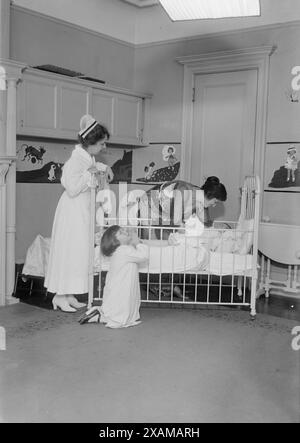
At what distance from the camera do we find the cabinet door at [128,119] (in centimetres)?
268

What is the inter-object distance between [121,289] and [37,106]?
1019 mm

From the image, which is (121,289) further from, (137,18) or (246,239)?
(137,18)

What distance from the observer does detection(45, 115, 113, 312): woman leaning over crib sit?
245 centimetres

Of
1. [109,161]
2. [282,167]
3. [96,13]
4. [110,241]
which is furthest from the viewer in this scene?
[282,167]

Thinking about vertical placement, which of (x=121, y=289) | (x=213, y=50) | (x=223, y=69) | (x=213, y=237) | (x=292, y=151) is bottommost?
(x=121, y=289)

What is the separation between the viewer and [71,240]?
2508 millimetres

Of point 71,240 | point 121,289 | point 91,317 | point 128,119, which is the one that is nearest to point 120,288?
point 121,289

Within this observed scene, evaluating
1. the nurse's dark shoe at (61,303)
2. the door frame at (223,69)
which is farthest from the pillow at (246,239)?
the nurse's dark shoe at (61,303)

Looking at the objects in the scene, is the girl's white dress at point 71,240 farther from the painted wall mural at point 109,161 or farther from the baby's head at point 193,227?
the baby's head at point 193,227

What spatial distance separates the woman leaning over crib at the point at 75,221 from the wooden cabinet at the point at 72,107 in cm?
10

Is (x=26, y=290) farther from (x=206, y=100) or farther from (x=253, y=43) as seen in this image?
(x=253, y=43)

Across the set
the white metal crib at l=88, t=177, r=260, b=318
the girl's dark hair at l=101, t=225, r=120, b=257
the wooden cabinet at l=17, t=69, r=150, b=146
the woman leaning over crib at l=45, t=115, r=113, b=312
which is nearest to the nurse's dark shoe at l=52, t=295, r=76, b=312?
the woman leaning over crib at l=45, t=115, r=113, b=312

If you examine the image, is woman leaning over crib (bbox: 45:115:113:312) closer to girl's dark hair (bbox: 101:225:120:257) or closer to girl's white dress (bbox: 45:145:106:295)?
girl's white dress (bbox: 45:145:106:295)

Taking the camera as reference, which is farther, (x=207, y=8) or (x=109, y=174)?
(x=109, y=174)
